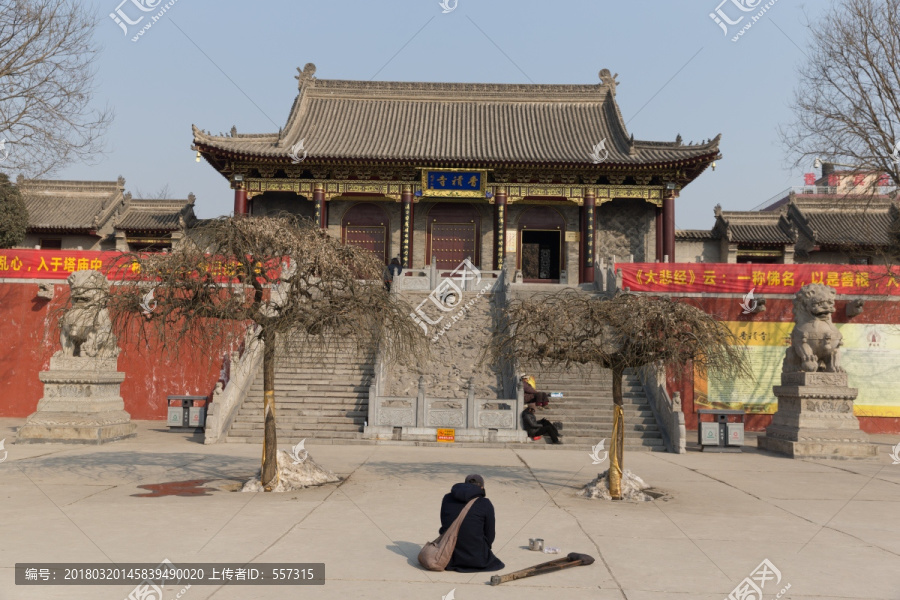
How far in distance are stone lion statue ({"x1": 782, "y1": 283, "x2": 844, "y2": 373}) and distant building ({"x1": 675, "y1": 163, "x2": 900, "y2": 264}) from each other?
12.1 m

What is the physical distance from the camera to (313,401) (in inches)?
545

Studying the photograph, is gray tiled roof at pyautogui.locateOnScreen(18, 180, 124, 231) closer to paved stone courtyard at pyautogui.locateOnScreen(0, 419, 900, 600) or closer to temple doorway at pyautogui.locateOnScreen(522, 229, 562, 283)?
temple doorway at pyautogui.locateOnScreen(522, 229, 562, 283)

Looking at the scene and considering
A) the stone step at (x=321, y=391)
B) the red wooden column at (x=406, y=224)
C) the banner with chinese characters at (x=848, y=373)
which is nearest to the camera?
the stone step at (x=321, y=391)

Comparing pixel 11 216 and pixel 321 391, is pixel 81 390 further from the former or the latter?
pixel 11 216

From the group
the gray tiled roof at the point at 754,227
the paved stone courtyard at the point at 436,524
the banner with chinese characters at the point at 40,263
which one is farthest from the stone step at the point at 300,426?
the gray tiled roof at the point at 754,227

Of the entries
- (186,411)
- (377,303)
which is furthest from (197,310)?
(186,411)

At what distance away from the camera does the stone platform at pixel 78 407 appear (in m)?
12.2

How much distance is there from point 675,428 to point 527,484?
15.1 feet

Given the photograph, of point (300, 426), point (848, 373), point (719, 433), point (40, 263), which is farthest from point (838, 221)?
point (40, 263)

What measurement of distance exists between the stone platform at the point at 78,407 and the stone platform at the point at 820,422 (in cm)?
1164

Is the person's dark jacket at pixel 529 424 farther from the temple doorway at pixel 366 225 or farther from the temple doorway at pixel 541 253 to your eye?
the temple doorway at pixel 366 225

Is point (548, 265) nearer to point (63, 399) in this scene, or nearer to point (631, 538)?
point (63, 399)

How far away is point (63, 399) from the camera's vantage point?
40.8 ft

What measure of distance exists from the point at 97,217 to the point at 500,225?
14.3 meters
